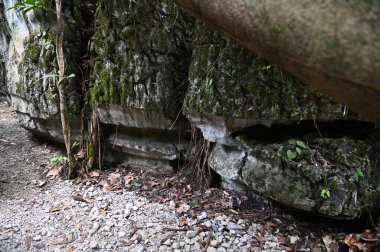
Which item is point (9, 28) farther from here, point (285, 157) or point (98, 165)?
point (285, 157)

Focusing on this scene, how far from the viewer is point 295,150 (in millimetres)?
2955

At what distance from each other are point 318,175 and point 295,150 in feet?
0.98

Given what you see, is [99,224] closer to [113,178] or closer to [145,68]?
[113,178]

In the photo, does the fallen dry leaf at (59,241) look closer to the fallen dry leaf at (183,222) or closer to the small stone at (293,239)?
the fallen dry leaf at (183,222)

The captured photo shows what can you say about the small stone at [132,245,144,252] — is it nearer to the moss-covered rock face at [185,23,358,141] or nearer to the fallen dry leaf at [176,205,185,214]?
the fallen dry leaf at [176,205,185,214]

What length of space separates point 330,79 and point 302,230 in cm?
268

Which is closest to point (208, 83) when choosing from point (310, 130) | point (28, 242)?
point (310, 130)

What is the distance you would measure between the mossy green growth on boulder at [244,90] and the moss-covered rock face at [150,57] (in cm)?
44

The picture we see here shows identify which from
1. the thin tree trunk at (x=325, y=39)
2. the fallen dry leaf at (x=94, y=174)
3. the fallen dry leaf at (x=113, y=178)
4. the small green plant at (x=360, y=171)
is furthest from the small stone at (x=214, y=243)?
the thin tree trunk at (x=325, y=39)

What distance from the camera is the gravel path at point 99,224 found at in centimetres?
301

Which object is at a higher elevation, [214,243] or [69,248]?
[214,243]

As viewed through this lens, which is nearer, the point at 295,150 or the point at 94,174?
the point at 295,150

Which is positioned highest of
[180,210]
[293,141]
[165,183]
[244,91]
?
[244,91]

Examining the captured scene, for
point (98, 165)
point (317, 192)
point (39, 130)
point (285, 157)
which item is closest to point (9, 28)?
point (39, 130)
